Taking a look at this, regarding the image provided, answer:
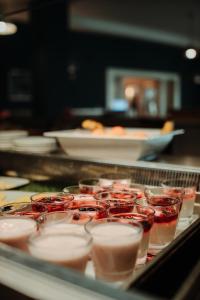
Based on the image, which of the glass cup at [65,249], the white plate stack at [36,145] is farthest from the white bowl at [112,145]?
the glass cup at [65,249]

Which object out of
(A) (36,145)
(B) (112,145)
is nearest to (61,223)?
(B) (112,145)

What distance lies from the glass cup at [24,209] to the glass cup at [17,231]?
8 centimetres

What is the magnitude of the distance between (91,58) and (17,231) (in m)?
11.3

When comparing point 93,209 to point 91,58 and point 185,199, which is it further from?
point 91,58

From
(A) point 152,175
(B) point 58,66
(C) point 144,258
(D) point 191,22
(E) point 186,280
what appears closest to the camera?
(E) point 186,280

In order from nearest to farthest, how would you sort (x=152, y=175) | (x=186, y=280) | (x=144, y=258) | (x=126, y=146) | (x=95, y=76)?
(x=186, y=280), (x=144, y=258), (x=152, y=175), (x=126, y=146), (x=95, y=76)

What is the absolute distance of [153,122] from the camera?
6301mm

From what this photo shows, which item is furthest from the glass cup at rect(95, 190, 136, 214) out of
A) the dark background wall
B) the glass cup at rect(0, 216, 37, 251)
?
the dark background wall

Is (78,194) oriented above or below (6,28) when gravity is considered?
below

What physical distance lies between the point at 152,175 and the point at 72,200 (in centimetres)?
58

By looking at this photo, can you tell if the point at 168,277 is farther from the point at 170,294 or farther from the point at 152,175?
the point at 152,175

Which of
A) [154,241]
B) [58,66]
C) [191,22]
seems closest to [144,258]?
[154,241]

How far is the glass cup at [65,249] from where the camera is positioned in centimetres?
87

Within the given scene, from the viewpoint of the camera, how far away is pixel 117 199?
1.24m
